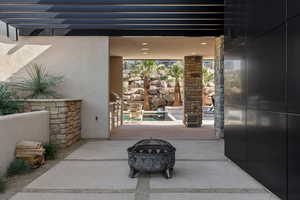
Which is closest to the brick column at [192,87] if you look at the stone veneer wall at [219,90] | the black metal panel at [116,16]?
the stone veneer wall at [219,90]

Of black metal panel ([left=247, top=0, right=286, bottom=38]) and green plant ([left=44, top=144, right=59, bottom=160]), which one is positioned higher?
black metal panel ([left=247, top=0, right=286, bottom=38])

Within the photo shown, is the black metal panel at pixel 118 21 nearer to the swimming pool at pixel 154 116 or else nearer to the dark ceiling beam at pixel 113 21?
the dark ceiling beam at pixel 113 21

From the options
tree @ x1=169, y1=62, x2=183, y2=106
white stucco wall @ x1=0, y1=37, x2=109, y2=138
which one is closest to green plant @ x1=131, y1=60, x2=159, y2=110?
tree @ x1=169, y1=62, x2=183, y2=106

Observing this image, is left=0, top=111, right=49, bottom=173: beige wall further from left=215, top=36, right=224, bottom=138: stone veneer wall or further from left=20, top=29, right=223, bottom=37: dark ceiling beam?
left=215, top=36, right=224, bottom=138: stone veneer wall

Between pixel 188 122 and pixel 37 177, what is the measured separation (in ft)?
25.2

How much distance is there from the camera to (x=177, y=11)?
24.9ft

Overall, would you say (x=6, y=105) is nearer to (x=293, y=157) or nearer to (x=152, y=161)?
(x=152, y=161)

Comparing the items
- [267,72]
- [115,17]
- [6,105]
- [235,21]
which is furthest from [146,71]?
[267,72]

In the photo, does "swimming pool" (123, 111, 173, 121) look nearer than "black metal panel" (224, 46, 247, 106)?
No

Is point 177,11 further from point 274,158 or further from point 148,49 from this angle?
point 274,158

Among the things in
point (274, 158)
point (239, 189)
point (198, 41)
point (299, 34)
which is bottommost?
point (239, 189)

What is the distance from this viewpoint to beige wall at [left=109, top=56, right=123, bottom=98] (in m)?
12.9

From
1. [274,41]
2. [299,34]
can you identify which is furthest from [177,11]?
[299,34]

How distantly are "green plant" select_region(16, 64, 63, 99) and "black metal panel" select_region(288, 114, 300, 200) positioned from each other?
242 inches
